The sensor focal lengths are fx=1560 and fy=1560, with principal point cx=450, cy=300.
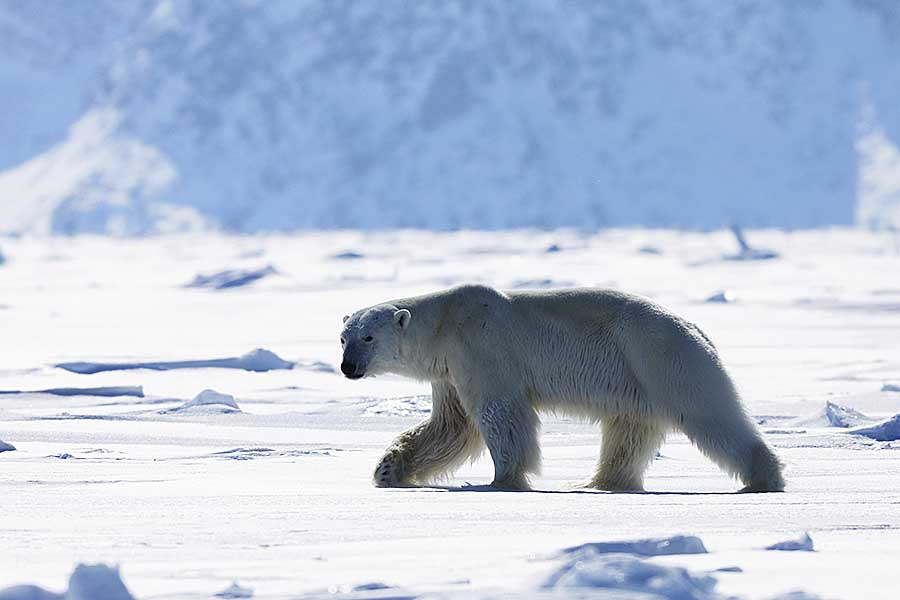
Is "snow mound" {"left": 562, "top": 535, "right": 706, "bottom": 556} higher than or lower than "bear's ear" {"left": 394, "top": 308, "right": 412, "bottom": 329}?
lower

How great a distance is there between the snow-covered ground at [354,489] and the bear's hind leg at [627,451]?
0.10 meters

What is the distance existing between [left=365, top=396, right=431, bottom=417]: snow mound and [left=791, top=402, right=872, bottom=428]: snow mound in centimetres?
185

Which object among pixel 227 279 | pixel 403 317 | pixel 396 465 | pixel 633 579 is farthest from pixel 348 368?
pixel 227 279

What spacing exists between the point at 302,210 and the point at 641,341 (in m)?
66.6

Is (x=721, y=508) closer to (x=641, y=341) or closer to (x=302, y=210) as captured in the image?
(x=641, y=341)

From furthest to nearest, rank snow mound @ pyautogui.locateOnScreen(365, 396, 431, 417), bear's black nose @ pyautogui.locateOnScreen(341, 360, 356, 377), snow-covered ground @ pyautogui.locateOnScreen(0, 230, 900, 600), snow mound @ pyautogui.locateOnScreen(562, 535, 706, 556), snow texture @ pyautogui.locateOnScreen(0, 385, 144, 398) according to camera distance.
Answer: snow texture @ pyautogui.locateOnScreen(0, 385, 144, 398), snow mound @ pyautogui.locateOnScreen(365, 396, 431, 417), bear's black nose @ pyautogui.locateOnScreen(341, 360, 356, 377), snow mound @ pyautogui.locateOnScreen(562, 535, 706, 556), snow-covered ground @ pyautogui.locateOnScreen(0, 230, 900, 600)

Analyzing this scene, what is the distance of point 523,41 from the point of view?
78.8 meters

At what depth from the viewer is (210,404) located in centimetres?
795

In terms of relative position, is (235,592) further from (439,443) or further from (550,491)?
(439,443)

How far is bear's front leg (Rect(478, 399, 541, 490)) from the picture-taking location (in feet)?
16.9

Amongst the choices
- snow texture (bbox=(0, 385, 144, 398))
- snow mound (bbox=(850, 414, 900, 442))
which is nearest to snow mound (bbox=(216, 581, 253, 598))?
snow mound (bbox=(850, 414, 900, 442))

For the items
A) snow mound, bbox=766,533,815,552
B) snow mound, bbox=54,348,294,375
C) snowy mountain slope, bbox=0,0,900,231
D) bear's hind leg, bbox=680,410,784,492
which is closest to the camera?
snow mound, bbox=766,533,815,552

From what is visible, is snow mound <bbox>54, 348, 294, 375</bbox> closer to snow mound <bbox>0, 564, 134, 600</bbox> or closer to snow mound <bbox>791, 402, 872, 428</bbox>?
snow mound <bbox>791, 402, 872, 428</bbox>

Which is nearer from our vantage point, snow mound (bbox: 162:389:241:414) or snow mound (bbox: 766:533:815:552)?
snow mound (bbox: 766:533:815:552)
